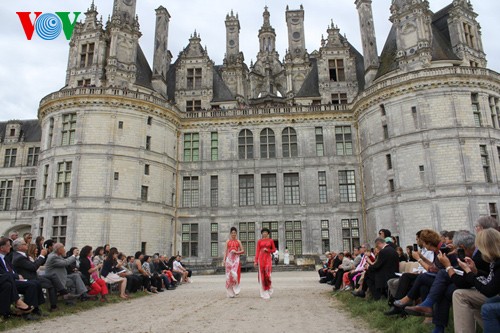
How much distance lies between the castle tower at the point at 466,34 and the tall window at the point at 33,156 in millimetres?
38806

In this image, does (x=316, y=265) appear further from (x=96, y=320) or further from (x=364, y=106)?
(x=96, y=320)

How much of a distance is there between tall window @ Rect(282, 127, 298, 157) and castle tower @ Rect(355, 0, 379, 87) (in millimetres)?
7374

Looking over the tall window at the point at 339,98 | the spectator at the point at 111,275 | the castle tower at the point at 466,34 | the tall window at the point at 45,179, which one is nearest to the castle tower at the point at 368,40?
the tall window at the point at 339,98

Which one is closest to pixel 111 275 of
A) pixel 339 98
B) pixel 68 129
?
pixel 68 129

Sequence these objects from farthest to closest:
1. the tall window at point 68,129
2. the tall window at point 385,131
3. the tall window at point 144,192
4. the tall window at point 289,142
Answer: the tall window at point 289,142, the tall window at point 144,192, the tall window at point 385,131, the tall window at point 68,129

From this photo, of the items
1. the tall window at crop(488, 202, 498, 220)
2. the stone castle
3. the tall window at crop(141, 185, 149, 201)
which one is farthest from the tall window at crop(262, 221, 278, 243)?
the tall window at crop(488, 202, 498, 220)

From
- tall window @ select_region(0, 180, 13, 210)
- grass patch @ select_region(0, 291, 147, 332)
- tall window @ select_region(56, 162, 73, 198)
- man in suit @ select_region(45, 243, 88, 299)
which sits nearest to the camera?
grass patch @ select_region(0, 291, 147, 332)

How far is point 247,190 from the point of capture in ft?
103

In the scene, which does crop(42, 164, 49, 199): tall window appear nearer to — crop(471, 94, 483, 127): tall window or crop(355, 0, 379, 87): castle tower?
crop(355, 0, 379, 87): castle tower

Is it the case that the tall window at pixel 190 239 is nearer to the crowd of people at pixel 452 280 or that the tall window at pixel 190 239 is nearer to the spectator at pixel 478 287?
the crowd of people at pixel 452 280

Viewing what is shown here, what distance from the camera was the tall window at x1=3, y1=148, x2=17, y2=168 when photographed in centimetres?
3809

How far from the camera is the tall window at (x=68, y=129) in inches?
1088

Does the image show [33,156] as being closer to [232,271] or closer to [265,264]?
[232,271]

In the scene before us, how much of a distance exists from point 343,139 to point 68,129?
843 inches
